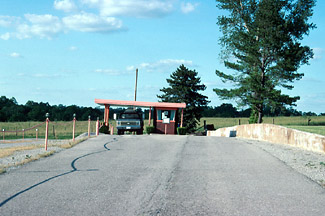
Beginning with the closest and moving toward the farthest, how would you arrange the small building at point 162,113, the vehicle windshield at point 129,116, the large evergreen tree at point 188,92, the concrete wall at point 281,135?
Result: the concrete wall at point 281,135 < the vehicle windshield at point 129,116 < the small building at point 162,113 < the large evergreen tree at point 188,92

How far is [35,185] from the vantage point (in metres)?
8.38

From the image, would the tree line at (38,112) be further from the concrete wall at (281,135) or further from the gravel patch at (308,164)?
the gravel patch at (308,164)

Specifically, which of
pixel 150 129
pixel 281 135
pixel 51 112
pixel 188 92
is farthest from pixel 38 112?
pixel 281 135

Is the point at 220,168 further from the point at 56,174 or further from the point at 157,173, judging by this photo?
the point at 56,174

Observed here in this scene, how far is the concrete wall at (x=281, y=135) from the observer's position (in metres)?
17.1

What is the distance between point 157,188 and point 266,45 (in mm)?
30220

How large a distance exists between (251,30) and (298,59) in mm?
5222

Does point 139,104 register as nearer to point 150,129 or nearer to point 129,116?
point 150,129

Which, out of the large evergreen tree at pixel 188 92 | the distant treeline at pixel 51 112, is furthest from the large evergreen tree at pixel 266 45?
the distant treeline at pixel 51 112

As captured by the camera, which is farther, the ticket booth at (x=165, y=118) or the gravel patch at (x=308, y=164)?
the ticket booth at (x=165, y=118)

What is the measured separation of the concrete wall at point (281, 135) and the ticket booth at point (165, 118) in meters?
5.02

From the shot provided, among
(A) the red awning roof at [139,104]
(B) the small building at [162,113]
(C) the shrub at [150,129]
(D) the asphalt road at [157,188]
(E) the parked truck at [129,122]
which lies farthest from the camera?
(B) the small building at [162,113]

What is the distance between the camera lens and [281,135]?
2216cm

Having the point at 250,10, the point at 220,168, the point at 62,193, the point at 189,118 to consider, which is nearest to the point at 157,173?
the point at 220,168
